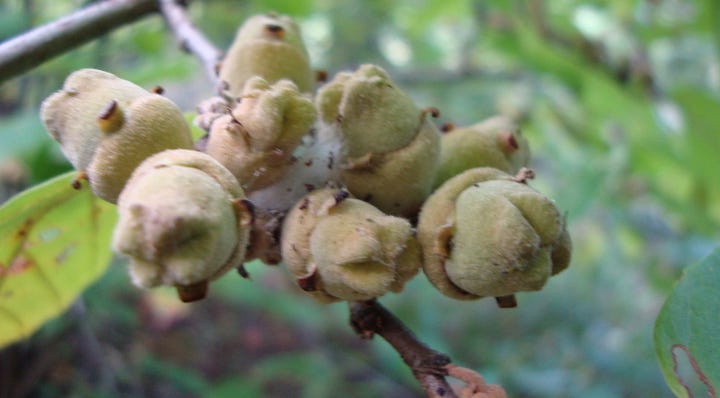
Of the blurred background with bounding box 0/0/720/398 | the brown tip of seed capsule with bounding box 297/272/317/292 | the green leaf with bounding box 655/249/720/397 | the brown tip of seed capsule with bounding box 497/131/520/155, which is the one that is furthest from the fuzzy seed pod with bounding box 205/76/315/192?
the blurred background with bounding box 0/0/720/398

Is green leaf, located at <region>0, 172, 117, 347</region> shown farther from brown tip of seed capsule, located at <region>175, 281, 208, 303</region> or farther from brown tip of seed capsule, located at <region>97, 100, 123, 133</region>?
brown tip of seed capsule, located at <region>175, 281, 208, 303</region>

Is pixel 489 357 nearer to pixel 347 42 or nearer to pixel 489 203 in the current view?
pixel 347 42

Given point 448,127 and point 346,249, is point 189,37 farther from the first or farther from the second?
point 346,249

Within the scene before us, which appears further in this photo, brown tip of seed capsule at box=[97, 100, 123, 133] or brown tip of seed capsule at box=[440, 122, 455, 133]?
brown tip of seed capsule at box=[440, 122, 455, 133]

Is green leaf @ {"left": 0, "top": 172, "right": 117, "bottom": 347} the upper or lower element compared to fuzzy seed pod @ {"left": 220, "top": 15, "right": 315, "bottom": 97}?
lower

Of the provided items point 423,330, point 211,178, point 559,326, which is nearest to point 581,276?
point 559,326

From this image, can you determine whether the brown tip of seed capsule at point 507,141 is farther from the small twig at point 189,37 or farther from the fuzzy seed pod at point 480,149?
the small twig at point 189,37

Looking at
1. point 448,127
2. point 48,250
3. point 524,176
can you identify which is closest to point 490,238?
point 524,176

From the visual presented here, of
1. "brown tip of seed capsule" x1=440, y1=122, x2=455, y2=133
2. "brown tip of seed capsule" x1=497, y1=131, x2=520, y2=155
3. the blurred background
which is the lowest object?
the blurred background
